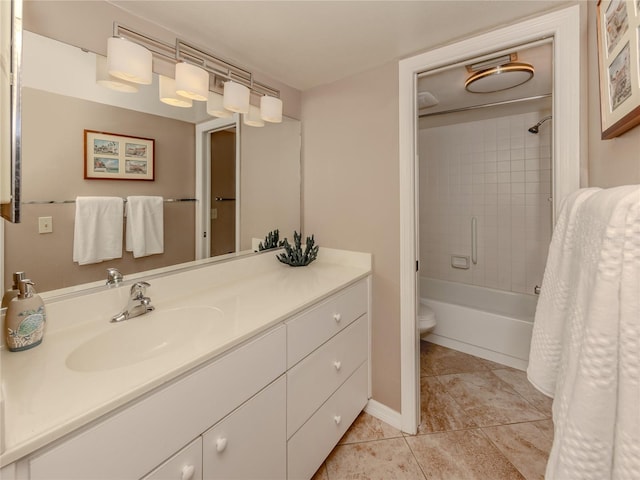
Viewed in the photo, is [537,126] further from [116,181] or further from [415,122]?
[116,181]

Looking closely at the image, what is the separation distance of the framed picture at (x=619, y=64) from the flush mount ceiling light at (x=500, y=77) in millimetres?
899

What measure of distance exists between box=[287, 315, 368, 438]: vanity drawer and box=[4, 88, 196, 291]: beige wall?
83 cm

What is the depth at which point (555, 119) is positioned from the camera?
50.5 inches

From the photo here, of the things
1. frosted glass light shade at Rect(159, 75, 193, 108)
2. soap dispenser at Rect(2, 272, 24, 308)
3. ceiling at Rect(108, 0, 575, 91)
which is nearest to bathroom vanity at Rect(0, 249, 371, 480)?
soap dispenser at Rect(2, 272, 24, 308)

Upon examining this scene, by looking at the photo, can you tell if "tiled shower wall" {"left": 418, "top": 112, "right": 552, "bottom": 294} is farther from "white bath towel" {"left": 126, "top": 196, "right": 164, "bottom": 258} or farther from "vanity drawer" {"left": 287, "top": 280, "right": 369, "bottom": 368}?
"white bath towel" {"left": 126, "top": 196, "right": 164, "bottom": 258}

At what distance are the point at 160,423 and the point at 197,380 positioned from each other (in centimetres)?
13

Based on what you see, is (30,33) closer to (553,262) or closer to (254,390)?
(254,390)

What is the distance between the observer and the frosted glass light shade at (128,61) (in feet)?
3.85

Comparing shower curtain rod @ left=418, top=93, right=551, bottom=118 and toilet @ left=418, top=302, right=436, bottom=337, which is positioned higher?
shower curtain rod @ left=418, top=93, right=551, bottom=118

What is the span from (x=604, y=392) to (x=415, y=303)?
3.98 feet

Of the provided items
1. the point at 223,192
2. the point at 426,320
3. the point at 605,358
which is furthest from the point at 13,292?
the point at 426,320

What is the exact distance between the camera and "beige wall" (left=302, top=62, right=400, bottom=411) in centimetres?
175

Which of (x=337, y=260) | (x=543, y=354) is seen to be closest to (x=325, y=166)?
(x=337, y=260)

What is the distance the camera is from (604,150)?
1.04 meters
